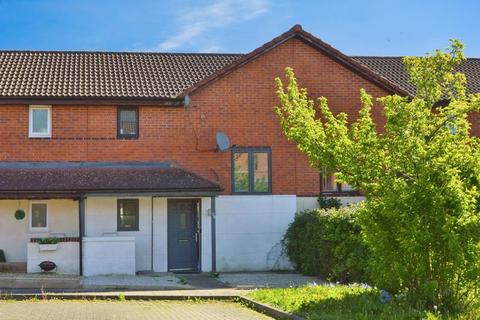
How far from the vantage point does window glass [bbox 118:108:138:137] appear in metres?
22.8

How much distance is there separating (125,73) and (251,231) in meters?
7.06

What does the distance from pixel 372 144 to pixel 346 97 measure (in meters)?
12.1

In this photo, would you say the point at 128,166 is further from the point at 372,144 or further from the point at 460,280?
the point at 460,280

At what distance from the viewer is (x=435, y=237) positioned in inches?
445

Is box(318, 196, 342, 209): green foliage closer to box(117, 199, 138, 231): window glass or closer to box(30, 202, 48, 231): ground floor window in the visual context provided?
box(117, 199, 138, 231): window glass

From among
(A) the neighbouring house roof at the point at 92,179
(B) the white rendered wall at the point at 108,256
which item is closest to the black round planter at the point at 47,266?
(B) the white rendered wall at the point at 108,256

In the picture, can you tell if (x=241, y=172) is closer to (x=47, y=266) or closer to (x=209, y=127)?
(x=209, y=127)

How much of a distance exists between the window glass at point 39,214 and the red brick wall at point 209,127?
4.84 ft

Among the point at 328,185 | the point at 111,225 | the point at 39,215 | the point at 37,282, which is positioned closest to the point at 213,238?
the point at 111,225

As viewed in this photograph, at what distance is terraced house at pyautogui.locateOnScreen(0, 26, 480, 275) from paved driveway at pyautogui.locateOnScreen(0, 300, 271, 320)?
18.0 ft


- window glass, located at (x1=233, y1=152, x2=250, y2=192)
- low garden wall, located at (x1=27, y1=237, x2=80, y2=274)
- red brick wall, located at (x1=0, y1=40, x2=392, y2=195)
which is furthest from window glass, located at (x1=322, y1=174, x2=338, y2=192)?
low garden wall, located at (x1=27, y1=237, x2=80, y2=274)

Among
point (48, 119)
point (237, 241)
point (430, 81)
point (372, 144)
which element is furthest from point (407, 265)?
point (48, 119)

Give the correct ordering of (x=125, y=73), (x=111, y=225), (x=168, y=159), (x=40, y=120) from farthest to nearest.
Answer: (x=125, y=73), (x=168, y=159), (x=40, y=120), (x=111, y=225)

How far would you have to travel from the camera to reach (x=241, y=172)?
75.9 ft
